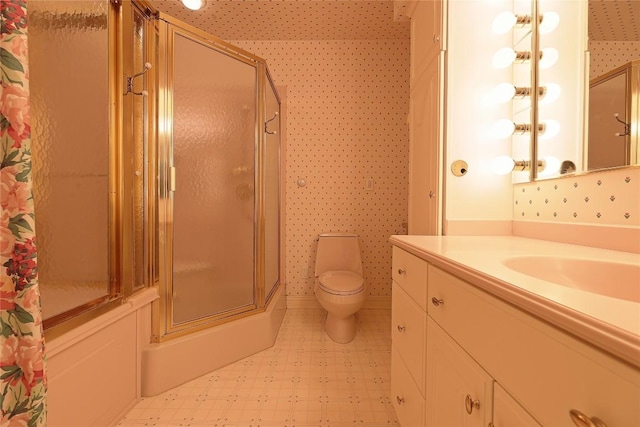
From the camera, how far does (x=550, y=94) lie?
3.65 feet

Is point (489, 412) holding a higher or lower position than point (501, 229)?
lower

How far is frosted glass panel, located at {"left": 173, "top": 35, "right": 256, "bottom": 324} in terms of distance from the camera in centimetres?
145

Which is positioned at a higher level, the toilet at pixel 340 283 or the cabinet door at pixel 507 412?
the cabinet door at pixel 507 412

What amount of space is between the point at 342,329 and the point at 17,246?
170 centimetres

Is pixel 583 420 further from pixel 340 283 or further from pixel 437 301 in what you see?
pixel 340 283

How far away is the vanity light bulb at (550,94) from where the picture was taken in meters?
1.09

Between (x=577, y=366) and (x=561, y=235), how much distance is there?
871mm

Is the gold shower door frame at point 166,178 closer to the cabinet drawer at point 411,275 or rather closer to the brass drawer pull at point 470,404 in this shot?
the cabinet drawer at point 411,275

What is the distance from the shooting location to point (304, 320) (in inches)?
88.1

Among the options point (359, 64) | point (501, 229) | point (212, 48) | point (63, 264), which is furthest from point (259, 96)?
point (501, 229)

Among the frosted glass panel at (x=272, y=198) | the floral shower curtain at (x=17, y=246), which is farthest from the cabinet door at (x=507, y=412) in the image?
the frosted glass panel at (x=272, y=198)

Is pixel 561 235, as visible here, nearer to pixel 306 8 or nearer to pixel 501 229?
pixel 501 229

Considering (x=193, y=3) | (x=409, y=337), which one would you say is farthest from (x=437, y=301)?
(x=193, y=3)

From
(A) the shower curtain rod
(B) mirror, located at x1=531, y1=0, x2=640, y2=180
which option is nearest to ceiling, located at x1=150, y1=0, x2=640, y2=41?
(A) the shower curtain rod
